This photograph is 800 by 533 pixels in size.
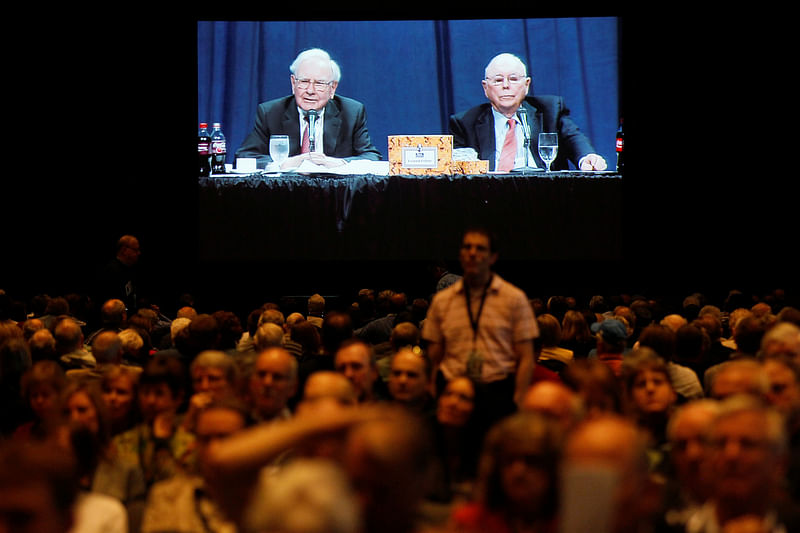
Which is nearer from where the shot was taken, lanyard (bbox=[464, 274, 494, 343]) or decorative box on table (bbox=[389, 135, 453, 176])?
lanyard (bbox=[464, 274, 494, 343])

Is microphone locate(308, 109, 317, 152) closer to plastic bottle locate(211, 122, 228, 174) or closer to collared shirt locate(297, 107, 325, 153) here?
collared shirt locate(297, 107, 325, 153)

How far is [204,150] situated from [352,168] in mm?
1651

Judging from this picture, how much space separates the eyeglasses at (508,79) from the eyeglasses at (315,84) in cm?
175

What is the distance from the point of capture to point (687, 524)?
304 cm

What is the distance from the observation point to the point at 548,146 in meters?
12.3

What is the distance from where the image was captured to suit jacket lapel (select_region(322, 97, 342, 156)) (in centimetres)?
1235

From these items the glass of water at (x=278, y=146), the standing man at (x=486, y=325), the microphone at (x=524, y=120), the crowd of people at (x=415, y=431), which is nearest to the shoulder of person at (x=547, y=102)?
the microphone at (x=524, y=120)

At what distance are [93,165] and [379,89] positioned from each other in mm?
3522

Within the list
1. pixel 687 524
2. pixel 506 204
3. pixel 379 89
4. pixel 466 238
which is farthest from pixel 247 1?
pixel 687 524

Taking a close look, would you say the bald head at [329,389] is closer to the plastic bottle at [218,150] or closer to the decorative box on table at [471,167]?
the decorative box on table at [471,167]

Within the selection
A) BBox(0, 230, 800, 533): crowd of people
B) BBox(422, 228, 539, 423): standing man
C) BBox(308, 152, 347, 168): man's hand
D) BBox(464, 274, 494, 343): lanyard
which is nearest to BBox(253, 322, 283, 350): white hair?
BBox(0, 230, 800, 533): crowd of people

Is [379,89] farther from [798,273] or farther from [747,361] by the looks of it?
[747,361]

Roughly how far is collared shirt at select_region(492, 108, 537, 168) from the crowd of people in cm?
505

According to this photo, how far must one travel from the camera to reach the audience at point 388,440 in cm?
200
